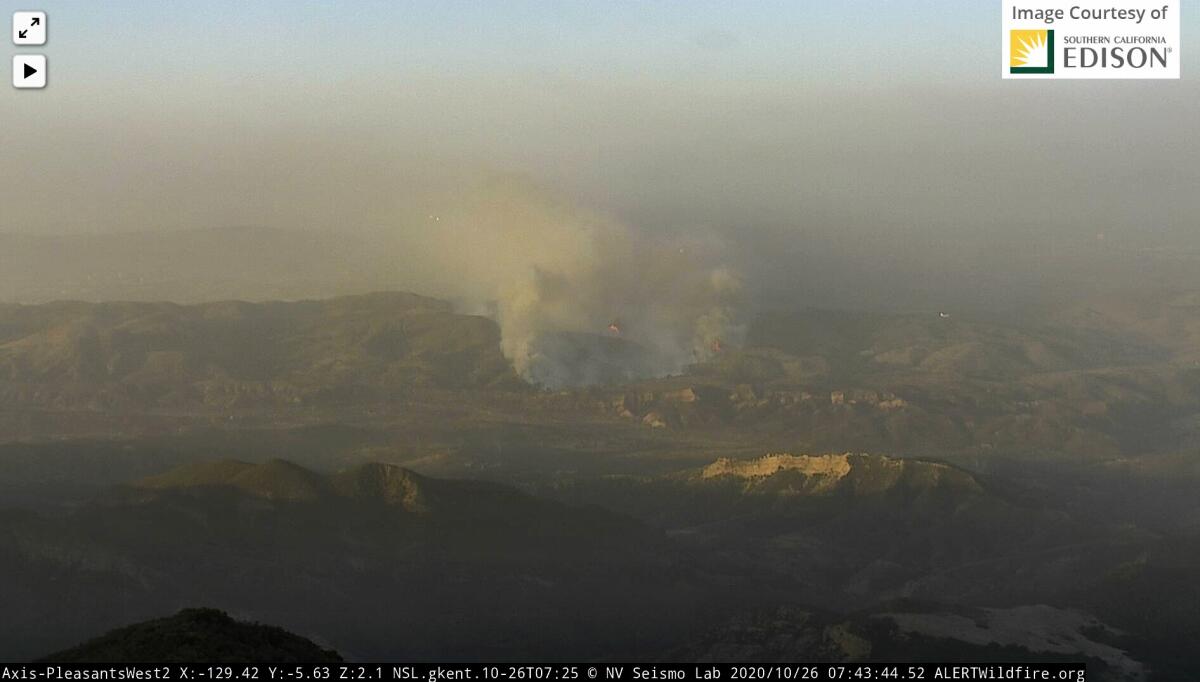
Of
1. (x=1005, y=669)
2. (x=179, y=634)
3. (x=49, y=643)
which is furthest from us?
(x=49, y=643)

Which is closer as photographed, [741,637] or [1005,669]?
[1005,669]

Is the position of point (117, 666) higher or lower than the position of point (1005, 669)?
higher

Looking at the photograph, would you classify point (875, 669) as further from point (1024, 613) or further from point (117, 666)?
point (117, 666)

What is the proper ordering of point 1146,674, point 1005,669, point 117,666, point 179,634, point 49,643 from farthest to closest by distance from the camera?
point 49,643 → point 1146,674 → point 1005,669 → point 179,634 → point 117,666

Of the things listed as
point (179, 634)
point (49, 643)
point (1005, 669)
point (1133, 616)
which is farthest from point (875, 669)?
point (49, 643)

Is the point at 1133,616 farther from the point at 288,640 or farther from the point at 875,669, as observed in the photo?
the point at 288,640

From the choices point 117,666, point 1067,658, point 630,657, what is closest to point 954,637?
point 1067,658
